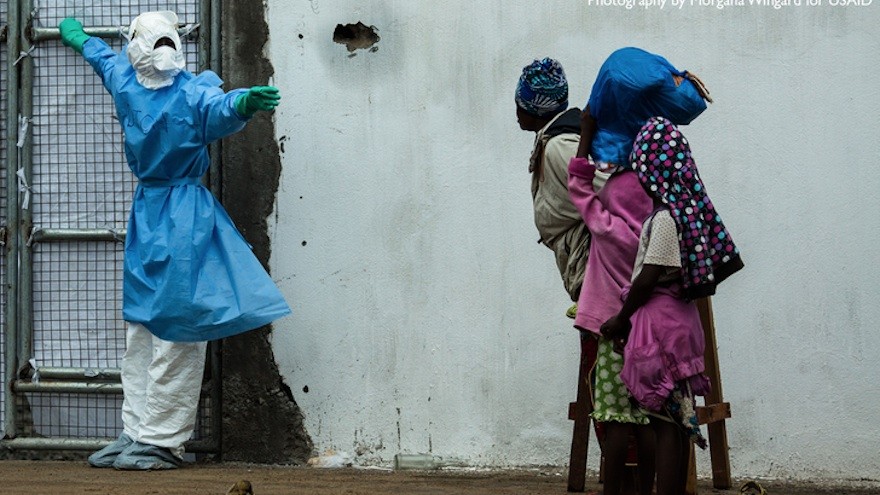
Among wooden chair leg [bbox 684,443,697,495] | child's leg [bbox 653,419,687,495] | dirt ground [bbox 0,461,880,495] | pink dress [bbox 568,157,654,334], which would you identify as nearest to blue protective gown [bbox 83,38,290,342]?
dirt ground [bbox 0,461,880,495]

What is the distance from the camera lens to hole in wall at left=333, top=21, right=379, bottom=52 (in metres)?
5.92

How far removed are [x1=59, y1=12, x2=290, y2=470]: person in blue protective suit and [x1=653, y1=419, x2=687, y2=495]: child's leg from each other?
1.81m

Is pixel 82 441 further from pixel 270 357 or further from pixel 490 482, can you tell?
pixel 490 482

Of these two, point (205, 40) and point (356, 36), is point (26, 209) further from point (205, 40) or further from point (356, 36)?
point (356, 36)

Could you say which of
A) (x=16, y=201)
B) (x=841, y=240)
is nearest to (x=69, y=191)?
(x=16, y=201)

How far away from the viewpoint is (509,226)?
5859 mm

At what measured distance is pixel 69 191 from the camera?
6.12m

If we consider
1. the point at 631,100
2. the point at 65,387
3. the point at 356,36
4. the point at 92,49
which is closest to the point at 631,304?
the point at 631,100

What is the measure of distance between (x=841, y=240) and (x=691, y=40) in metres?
1.02

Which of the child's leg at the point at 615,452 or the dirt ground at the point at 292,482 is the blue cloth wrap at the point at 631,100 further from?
the dirt ground at the point at 292,482

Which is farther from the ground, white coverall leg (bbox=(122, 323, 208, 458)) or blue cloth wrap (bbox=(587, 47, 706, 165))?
blue cloth wrap (bbox=(587, 47, 706, 165))

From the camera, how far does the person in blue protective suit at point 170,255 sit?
5.54 meters

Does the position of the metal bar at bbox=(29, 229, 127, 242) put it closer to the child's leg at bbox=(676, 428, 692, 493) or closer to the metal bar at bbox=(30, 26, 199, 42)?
the metal bar at bbox=(30, 26, 199, 42)

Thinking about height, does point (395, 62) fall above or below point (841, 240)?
above
